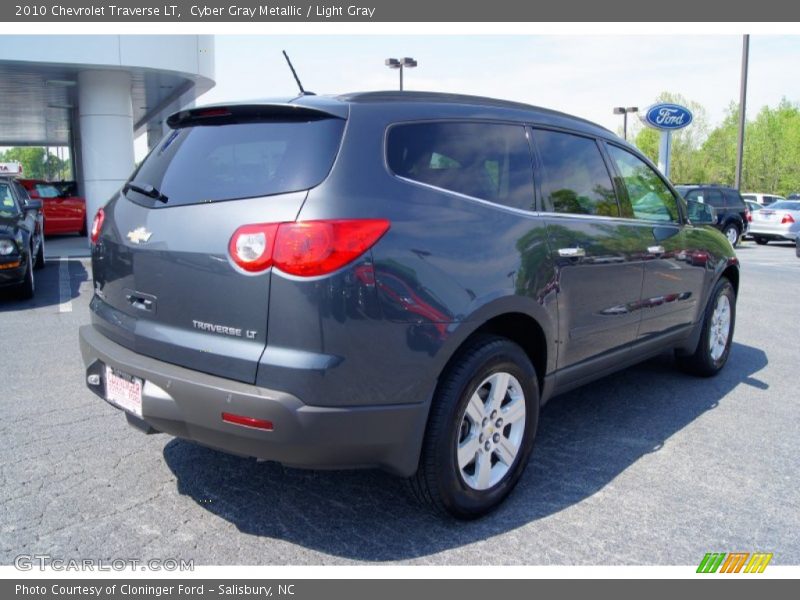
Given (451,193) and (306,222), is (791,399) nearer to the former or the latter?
(451,193)

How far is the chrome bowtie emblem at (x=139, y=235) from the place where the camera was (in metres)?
2.94

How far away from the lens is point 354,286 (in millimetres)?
2516

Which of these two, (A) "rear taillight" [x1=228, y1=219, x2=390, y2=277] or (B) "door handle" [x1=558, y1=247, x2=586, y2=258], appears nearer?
(A) "rear taillight" [x1=228, y1=219, x2=390, y2=277]

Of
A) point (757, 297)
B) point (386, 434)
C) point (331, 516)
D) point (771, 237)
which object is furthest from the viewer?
point (771, 237)

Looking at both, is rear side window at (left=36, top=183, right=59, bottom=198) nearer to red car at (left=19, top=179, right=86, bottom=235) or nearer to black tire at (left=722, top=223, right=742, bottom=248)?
red car at (left=19, top=179, right=86, bottom=235)

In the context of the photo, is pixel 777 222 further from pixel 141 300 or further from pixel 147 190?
pixel 141 300

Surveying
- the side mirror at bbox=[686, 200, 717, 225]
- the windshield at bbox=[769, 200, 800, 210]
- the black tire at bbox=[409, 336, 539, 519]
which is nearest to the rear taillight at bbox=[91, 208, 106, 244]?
the black tire at bbox=[409, 336, 539, 519]

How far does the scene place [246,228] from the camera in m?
2.57

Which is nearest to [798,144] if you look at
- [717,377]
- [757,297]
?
[757,297]

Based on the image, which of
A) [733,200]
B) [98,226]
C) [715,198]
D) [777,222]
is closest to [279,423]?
[98,226]

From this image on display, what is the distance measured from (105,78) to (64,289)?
7.33 metres

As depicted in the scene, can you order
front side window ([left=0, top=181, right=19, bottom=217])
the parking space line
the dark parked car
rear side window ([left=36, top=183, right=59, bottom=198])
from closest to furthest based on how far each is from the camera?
1. the dark parked car
2. the parking space line
3. front side window ([left=0, top=181, right=19, bottom=217])
4. rear side window ([left=36, top=183, right=59, bottom=198])

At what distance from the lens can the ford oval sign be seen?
1812cm
